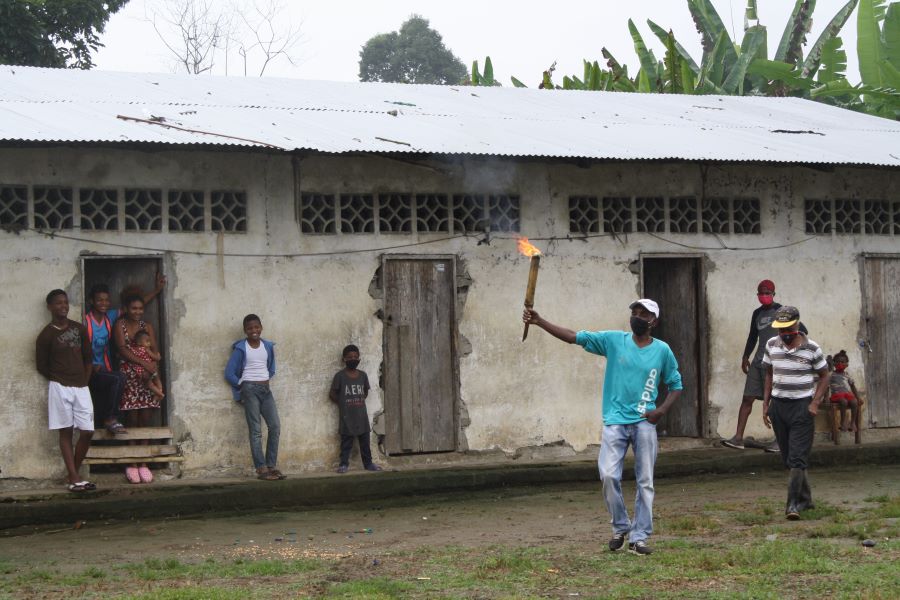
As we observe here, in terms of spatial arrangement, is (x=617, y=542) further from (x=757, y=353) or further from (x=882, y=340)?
(x=882, y=340)

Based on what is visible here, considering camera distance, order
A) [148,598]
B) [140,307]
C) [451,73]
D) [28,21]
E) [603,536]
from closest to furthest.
A: [148,598]
[603,536]
[140,307]
[28,21]
[451,73]

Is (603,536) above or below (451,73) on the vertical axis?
below

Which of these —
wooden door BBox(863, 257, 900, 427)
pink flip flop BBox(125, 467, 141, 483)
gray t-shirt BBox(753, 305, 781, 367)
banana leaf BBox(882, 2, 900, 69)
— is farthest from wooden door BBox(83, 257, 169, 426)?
banana leaf BBox(882, 2, 900, 69)

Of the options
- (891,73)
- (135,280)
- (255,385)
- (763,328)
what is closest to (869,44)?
(891,73)

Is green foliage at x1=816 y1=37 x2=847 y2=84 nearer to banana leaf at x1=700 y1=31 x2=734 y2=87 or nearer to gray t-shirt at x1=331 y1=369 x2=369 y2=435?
banana leaf at x1=700 y1=31 x2=734 y2=87

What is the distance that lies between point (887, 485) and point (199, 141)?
6270 millimetres

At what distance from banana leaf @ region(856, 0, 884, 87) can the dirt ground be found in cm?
753

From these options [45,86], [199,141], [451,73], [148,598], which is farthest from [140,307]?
[451,73]

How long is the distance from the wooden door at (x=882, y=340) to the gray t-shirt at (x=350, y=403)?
5481mm

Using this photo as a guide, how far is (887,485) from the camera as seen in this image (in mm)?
11273

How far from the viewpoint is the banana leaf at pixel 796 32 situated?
20859 millimetres

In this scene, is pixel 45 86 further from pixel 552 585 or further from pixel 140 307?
pixel 552 585

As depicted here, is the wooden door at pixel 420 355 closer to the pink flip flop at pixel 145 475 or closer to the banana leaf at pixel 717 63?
the pink flip flop at pixel 145 475

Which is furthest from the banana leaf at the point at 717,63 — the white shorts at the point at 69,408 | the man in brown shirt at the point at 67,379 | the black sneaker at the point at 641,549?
the black sneaker at the point at 641,549
